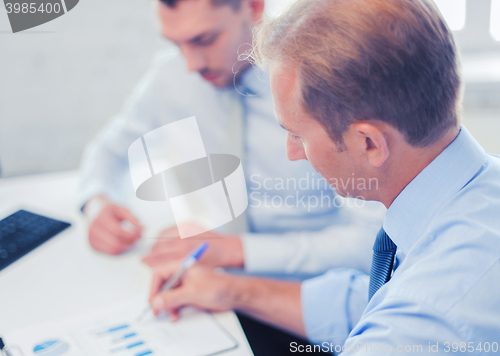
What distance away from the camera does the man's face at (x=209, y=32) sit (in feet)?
2.60

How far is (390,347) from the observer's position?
0.37m

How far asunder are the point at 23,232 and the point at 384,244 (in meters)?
0.67

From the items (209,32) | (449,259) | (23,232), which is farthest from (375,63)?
(23,232)

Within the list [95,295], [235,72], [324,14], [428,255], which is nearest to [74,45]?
[235,72]

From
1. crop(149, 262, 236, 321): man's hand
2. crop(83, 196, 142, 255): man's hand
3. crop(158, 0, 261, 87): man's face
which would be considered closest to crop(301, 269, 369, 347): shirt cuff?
crop(149, 262, 236, 321): man's hand

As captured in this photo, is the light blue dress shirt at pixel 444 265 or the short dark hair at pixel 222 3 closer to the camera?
the light blue dress shirt at pixel 444 265

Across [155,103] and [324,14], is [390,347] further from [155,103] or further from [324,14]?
[155,103]

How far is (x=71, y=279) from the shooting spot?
666 millimetres

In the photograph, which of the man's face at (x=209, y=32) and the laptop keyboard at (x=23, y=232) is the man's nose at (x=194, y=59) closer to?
the man's face at (x=209, y=32)

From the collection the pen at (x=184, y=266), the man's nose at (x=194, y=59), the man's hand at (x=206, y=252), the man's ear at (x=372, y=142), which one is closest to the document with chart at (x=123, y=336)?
the pen at (x=184, y=266)

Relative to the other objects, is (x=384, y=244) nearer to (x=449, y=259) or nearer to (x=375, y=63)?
(x=449, y=259)

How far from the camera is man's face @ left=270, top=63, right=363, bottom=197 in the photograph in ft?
1.57

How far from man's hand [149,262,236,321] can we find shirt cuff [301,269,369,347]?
0.44 ft

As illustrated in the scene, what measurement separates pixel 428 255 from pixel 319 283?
27 centimetres
